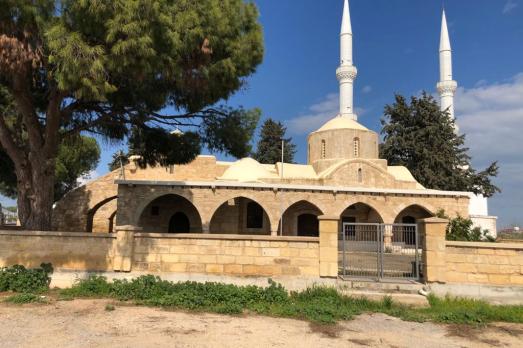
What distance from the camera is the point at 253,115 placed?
9.59 meters

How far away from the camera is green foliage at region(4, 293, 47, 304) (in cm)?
636

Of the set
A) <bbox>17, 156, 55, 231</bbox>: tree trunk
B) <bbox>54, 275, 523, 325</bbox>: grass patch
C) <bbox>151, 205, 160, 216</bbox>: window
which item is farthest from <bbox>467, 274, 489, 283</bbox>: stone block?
<bbox>151, 205, 160, 216</bbox>: window

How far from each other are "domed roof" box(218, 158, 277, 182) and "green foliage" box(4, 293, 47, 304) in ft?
48.7

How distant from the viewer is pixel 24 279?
722cm

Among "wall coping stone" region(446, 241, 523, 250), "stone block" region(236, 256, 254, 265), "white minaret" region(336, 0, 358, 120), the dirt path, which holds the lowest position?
the dirt path

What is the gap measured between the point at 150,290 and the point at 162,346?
8.91 ft

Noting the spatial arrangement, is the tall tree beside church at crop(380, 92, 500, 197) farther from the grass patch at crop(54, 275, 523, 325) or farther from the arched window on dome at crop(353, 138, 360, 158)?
the grass patch at crop(54, 275, 523, 325)

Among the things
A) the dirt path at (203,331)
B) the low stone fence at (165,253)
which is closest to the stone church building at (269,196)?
the low stone fence at (165,253)

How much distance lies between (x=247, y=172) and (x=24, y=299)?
1613 cm

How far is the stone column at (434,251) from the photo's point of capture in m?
7.22

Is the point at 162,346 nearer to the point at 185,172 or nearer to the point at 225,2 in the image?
the point at 225,2

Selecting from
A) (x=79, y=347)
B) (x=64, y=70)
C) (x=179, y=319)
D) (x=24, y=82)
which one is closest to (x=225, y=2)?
(x=64, y=70)

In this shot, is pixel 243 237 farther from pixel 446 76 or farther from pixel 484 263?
pixel 446 76

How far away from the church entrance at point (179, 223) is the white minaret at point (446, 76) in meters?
24.0
